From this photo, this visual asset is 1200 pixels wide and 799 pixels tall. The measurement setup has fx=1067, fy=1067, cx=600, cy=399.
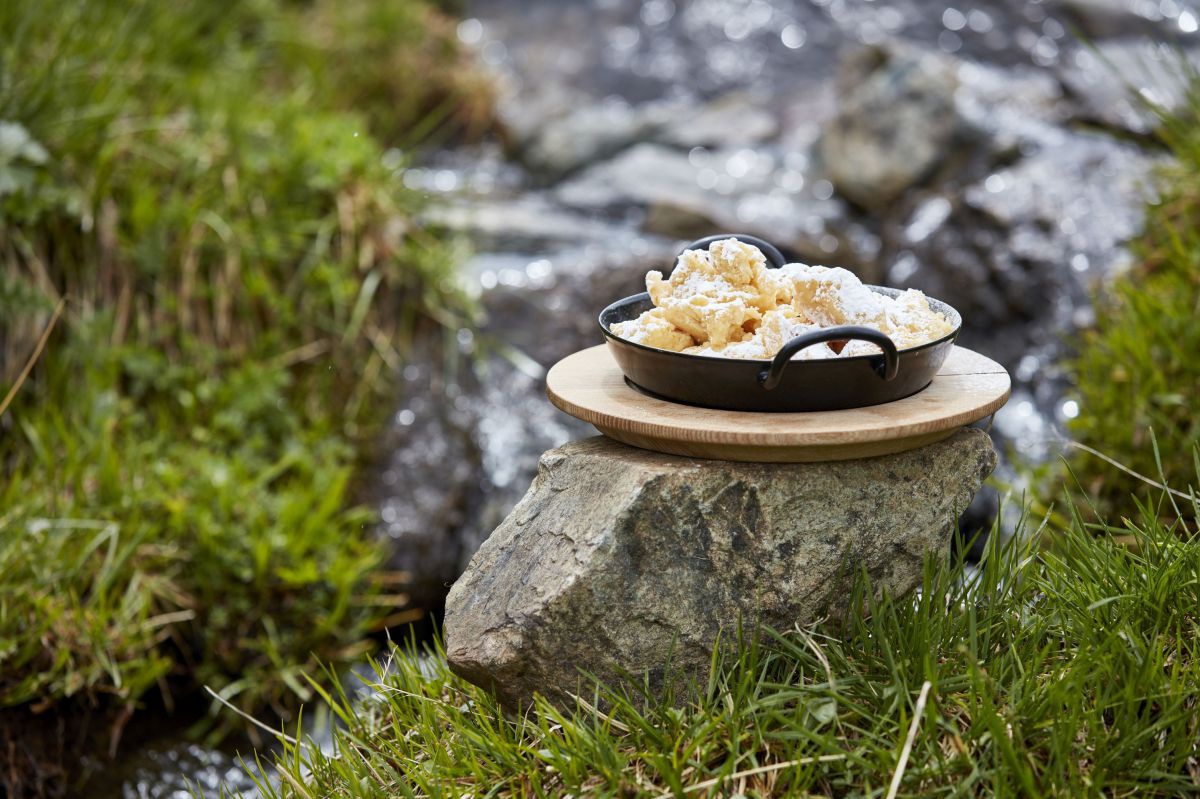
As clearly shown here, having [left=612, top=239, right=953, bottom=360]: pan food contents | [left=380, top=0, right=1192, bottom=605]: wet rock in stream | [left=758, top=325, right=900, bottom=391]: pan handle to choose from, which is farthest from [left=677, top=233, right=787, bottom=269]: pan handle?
[left=380, top=0, right=1192, bottom=605]: wet rock in stream

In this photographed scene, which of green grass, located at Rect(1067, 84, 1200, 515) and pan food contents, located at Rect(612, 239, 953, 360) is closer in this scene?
pan food contents, located at Rect(612, 239, 953, 360)

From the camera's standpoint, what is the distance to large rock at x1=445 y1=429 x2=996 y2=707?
203 centimetres

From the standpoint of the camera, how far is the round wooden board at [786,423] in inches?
75.9

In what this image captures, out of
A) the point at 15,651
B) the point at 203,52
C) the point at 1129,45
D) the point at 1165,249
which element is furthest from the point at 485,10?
the point at 15,651

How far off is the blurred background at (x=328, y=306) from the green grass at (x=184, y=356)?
0.05 feet

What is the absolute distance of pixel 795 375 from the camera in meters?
1.99

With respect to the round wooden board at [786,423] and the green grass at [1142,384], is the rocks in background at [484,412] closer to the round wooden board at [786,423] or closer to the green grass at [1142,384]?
the green grass at [1142,384]

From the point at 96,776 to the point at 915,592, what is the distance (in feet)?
8.25

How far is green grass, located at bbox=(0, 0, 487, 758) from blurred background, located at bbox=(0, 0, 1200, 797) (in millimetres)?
14

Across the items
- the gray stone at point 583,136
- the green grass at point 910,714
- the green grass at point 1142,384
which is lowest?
the green grass at point 1142,384

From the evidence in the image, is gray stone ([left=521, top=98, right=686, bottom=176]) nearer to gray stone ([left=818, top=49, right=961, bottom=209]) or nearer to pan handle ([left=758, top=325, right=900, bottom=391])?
gray stone ([left=818, top=49, right=961, bottom=209])

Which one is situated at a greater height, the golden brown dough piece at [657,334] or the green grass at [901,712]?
the golden brown dough piece at [657,334]

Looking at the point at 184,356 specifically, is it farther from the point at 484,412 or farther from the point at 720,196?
the point at 720,196

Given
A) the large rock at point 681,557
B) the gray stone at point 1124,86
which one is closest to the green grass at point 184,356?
the large rock at point 681,557
